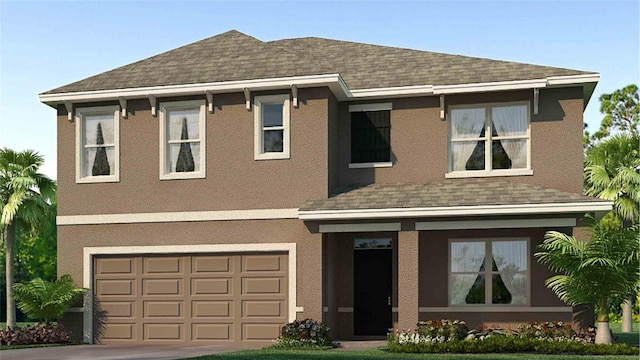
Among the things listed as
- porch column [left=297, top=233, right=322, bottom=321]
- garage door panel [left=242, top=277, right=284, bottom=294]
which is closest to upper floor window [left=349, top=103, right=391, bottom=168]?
porch column [left=297, top=233, right=322, bottom=321]

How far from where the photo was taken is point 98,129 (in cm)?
2331

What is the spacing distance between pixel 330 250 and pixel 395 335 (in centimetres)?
296

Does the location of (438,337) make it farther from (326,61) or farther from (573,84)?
(326,61)

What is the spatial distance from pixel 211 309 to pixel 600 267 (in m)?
9.33

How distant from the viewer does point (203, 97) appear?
22.5 metres

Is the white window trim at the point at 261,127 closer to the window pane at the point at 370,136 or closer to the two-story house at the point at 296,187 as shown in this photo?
the two-story house at the point at 296,187

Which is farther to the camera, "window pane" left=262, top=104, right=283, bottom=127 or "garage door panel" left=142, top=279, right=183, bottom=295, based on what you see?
"garage door panel" left=142, top=279, right=183, bottom=295

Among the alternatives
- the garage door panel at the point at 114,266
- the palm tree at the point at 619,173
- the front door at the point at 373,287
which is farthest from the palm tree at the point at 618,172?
the garage door panel at the point at 114,266

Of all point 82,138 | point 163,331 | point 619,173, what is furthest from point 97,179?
point 619,173

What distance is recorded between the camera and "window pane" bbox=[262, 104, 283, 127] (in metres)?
22.1

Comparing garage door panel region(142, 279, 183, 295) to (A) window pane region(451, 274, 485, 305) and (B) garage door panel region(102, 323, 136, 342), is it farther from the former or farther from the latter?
(A) window pane region(451, 274, 485, 305)

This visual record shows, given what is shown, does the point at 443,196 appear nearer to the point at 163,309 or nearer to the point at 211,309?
the point at 211,309

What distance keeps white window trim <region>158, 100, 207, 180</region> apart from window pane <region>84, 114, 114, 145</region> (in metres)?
1.49

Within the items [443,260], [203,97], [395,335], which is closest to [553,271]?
[443,260]
